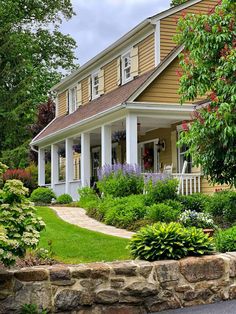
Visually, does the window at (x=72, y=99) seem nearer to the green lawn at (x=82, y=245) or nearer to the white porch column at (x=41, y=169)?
the white porch column at (x=41, y=169)

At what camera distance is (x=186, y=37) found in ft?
31.9

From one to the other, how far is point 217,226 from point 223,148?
5.47 ft

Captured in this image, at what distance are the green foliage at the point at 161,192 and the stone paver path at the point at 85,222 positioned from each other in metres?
1.29

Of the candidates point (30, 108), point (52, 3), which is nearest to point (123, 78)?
point (30, 108)

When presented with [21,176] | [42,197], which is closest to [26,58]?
[21,176]

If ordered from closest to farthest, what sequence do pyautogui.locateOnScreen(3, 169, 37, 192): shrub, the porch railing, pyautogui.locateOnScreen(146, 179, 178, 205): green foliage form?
pyautogui.locateOnScreen(146, 179, 178, 205): green foliage
the porch railing
pyautogui.locateOnScreen(3, 169, 37, 192): shrub

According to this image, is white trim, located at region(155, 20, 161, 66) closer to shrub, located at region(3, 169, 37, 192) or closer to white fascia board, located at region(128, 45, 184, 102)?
white fascia board, located at region(128, 45, 184, 102)

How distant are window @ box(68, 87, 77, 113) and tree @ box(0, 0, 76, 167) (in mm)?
8783

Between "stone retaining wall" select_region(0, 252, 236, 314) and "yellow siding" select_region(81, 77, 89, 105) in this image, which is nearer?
"stone retaining wall" select_region(0, 252, 236, 314)

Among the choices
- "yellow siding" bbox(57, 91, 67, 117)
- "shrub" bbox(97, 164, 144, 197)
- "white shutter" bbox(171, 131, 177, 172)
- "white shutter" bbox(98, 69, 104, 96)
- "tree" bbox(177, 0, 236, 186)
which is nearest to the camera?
"tree" bbox(177, 0, 236, 186)

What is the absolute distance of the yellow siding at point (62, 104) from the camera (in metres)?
25.4

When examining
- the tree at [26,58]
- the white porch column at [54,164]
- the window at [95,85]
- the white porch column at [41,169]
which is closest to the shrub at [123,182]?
the window at [95,85]

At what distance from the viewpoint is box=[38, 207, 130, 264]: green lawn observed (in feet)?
24.4

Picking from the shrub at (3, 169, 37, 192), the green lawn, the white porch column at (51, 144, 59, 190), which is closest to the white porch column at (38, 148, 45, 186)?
the shrub at (3, 169, 37, 192)
